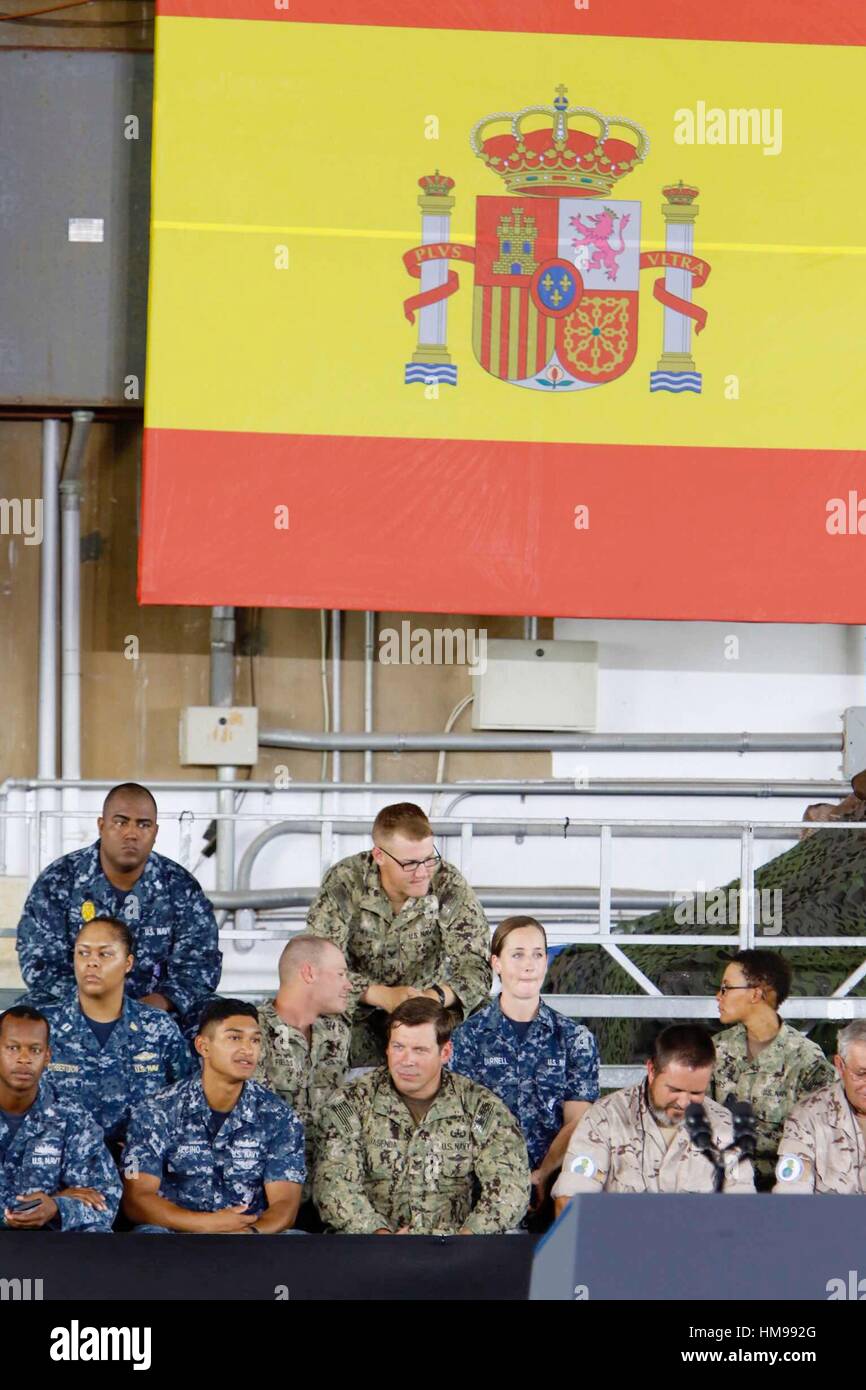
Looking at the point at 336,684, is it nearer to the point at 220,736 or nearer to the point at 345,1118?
the point at 220,736

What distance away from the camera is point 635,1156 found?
170 inches

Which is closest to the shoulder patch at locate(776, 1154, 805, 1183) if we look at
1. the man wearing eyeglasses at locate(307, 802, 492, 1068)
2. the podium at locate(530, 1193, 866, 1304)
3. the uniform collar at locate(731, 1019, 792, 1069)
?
the uniform collar at locate(731, 1019, 792, 1069)

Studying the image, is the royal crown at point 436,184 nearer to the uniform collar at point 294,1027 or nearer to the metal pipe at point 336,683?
the metal pipe at point 336,683

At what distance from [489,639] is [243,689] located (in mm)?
1162

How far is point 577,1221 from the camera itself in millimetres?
3428

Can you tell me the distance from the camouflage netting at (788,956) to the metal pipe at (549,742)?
1.15 metres

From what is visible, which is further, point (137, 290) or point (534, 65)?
point (137, 290)

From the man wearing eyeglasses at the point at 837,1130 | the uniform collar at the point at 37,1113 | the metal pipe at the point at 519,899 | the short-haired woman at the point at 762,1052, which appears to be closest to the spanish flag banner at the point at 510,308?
the metal pipe at the point at 519,899

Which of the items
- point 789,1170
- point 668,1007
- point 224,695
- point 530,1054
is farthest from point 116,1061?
point 224,695

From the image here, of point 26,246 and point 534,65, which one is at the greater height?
point 534,65

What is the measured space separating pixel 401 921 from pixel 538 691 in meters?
3.03

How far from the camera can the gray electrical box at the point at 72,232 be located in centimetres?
777

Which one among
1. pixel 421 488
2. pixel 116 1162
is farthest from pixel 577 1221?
pixel 421 488
